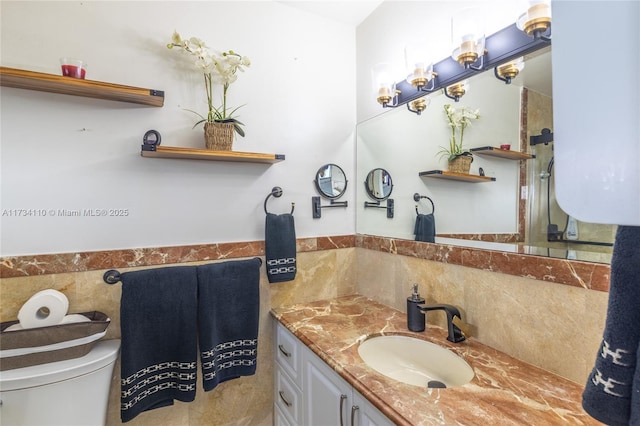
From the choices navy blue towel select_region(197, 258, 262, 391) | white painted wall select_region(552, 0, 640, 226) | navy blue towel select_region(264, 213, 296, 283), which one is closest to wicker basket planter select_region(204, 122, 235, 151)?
navy blue towel select_region(264, 213, 296, 283)

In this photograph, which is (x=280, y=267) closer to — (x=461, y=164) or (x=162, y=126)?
(x=162, y=126)

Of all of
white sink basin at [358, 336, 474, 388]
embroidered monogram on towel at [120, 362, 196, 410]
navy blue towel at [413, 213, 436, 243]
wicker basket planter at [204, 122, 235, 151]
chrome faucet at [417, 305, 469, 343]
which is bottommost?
embroidered monogram on towel at [120, 362, 196, 410]

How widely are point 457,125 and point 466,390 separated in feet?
3.33

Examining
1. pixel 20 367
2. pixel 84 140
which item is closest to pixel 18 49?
pixel 84 140

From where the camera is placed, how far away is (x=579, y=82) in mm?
333

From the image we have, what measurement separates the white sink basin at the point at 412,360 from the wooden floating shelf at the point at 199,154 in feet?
3.11

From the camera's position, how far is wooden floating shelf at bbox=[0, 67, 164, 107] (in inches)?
41.6

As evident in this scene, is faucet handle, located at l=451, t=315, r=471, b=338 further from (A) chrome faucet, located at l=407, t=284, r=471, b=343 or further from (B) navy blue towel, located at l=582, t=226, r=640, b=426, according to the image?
(B) navy blue towel, located at l=582, t=226, r=640, b=426

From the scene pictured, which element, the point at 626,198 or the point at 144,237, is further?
the point at 144,237

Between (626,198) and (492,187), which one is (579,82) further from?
(492,187)

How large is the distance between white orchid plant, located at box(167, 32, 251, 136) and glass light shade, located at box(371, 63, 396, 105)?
0.67m

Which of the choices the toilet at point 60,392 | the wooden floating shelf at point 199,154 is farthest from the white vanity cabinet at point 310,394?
the wooden floating shelf at point 199,154

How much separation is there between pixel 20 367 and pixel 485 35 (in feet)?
6.76

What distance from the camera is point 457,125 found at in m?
1.32
